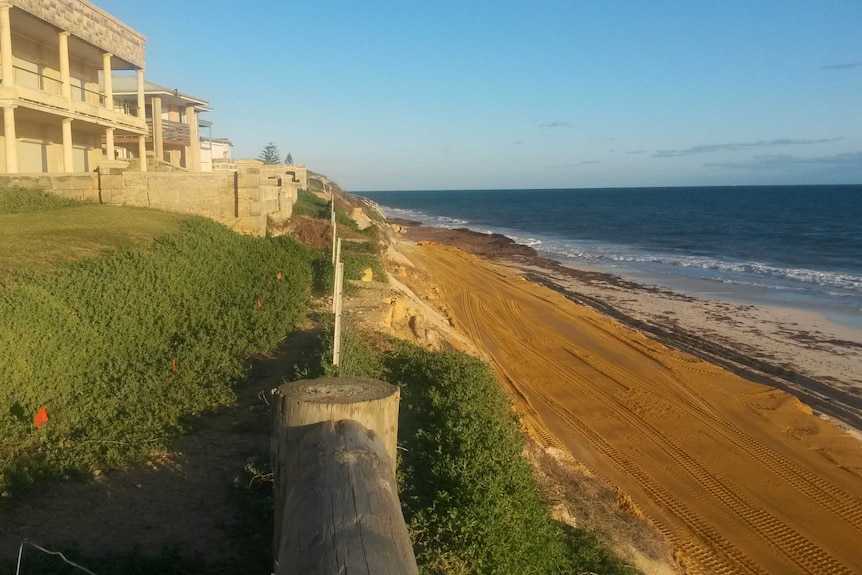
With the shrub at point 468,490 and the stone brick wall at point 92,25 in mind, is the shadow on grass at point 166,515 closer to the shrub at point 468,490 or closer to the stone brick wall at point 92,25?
the shrub at point 468,490

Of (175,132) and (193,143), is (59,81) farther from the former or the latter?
(193,143)

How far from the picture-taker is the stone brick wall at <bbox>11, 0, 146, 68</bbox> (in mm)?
22141

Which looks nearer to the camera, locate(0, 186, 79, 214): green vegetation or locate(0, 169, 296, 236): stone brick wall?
locate(0, 186, 79, 214): green vegetation

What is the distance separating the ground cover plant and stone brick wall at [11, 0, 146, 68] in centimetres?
1382

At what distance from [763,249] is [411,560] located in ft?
169

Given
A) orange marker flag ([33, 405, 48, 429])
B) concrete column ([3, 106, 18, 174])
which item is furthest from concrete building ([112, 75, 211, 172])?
orange marker flag ([33, 405, 48, 429])

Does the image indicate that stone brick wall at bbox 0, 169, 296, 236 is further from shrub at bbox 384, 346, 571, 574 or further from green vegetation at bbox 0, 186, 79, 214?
shrub at bbox 384, 346, 571, 574

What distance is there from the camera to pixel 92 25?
25094 millimetres

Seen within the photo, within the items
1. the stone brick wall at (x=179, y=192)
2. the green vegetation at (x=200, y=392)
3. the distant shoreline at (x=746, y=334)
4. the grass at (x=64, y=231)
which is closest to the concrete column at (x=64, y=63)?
the stone brick wall at (x=179, y=192)

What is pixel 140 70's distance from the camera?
28922mm

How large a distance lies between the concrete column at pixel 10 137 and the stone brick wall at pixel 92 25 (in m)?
3.30

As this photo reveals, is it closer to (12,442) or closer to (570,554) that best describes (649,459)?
(570,554)

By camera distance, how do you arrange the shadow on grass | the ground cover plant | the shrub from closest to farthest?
the shadow on grass, the shrub, the ground cover plant

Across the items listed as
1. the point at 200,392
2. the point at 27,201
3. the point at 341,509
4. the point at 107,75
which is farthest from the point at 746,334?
the point at 107,75
